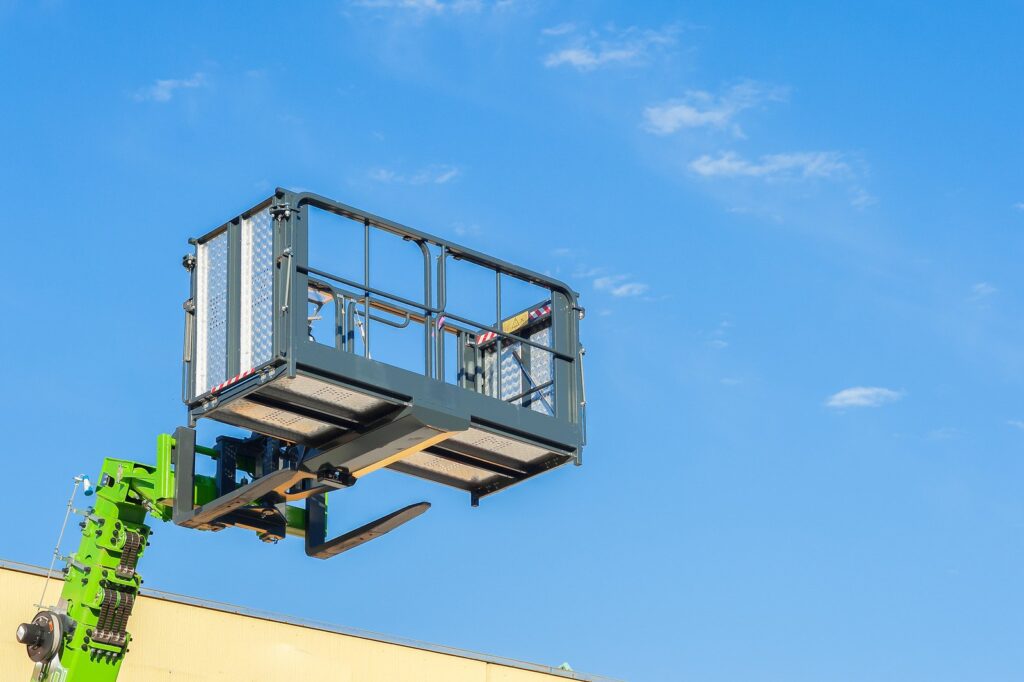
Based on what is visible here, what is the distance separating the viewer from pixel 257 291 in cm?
1352

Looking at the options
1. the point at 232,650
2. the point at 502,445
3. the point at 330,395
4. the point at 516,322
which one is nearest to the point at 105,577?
the point at 330,395

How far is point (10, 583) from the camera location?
19562 mm

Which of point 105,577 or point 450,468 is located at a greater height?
point 450,468

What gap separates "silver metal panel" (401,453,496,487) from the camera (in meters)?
14.7

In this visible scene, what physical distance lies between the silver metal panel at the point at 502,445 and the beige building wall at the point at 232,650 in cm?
768

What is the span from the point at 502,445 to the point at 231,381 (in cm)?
243

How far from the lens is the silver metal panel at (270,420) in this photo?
13469mm

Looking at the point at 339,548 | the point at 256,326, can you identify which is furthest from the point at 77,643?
the point at 256,326

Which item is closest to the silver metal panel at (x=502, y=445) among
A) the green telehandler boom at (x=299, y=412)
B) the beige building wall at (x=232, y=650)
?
the green telehandler boom at (x=299, y=412)

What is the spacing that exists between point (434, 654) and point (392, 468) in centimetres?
1057

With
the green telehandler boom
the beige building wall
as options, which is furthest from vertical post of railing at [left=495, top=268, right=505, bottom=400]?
the beige building wall

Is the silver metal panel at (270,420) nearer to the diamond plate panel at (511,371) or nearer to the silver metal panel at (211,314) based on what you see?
the silver metal panel at (211,314)

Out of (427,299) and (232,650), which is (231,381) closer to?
(427,299)

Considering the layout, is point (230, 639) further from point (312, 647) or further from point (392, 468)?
point (392, 468)
